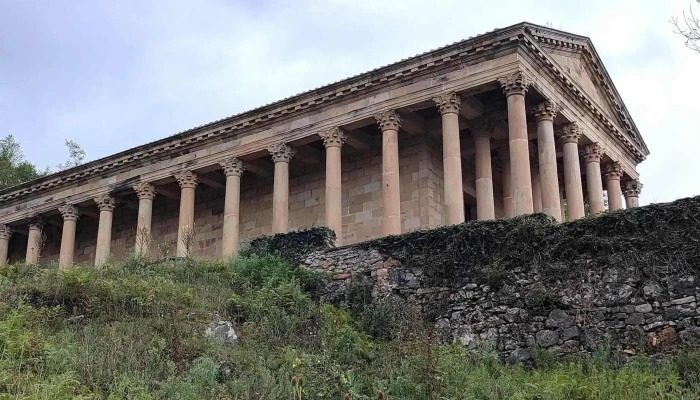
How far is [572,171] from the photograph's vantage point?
28016 millimetres

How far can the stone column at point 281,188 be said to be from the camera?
3006cm

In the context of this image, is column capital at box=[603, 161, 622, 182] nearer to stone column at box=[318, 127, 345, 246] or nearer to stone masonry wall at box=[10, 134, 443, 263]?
stone masonry wall at box=[10, 134, 443, 263]

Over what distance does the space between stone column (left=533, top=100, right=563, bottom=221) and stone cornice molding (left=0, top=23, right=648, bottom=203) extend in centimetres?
148

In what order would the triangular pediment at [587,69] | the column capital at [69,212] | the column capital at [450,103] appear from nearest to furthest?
the column capital at [450,103] → the triangular pediment at [587,69] → the column capital at [69,212]

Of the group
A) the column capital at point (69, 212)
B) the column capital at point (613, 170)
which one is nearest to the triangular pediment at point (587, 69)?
the column capital at point (613, 170)

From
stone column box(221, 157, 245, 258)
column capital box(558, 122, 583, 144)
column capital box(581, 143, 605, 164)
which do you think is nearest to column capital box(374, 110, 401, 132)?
column capital box(558, 122, 583, 144)

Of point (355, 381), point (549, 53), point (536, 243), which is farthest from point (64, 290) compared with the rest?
point (549, 53)

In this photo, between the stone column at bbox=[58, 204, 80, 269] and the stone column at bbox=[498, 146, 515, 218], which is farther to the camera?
the stone column at bbox=[58, 204, 80, 269]

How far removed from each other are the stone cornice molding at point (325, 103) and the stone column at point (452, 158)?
1.34m

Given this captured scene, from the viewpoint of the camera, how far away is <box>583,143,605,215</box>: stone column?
30.0 metres

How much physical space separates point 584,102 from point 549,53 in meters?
2.86

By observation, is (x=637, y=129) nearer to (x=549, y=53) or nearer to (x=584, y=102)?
(x=584, y=102)

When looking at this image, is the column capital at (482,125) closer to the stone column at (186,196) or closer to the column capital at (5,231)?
the stone column at (186,196)

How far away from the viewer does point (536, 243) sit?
1541cm
